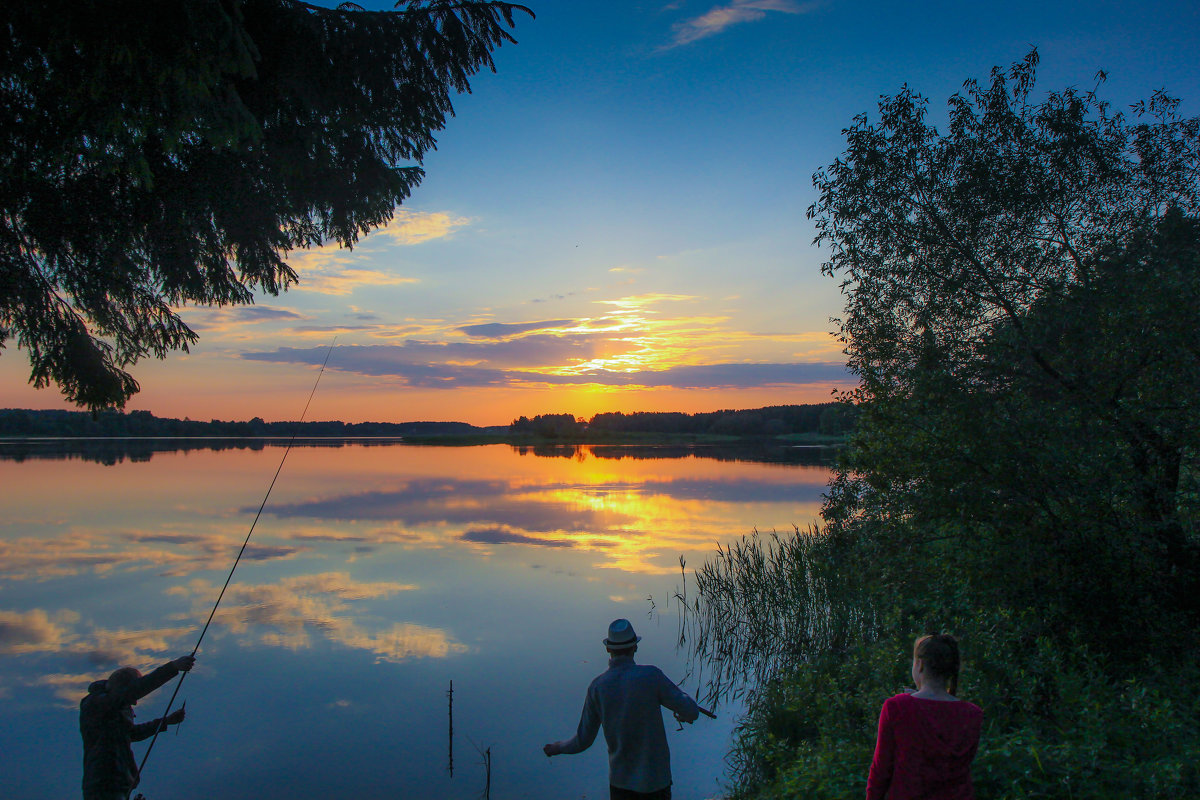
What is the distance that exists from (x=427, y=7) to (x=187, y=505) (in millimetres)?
27473

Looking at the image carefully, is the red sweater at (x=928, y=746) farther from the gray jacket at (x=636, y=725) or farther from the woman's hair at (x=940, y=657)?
the gray jacket at (x=636, y=725)

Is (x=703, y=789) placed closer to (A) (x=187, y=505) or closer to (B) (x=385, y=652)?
(B) (x=385, y=652)

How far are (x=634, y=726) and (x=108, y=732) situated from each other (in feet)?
11.9

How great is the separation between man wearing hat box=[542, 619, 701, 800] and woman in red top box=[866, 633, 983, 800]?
4.36 feet

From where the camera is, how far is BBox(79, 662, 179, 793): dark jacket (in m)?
4.60

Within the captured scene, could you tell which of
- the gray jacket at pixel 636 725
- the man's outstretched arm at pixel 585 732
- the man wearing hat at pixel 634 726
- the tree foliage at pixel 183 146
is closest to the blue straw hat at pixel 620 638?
the man wearing hat at pixel 634 726

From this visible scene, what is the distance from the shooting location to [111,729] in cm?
468

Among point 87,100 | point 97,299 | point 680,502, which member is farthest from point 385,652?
point 680,502

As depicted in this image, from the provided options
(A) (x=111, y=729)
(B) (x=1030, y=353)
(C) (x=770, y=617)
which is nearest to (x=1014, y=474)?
(B) (x=1030, y=353)

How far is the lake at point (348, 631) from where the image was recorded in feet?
24.9

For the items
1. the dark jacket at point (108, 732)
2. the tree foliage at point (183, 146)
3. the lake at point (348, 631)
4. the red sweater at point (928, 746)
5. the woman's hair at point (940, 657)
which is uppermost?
the tree foliage at point (183, 146)

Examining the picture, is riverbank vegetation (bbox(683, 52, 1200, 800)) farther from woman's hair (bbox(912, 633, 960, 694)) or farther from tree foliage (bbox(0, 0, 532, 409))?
tree foliage (bbox(0, 0, 532, 409))

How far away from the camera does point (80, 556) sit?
712 inches

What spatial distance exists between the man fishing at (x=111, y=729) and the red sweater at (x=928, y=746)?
4.40m
